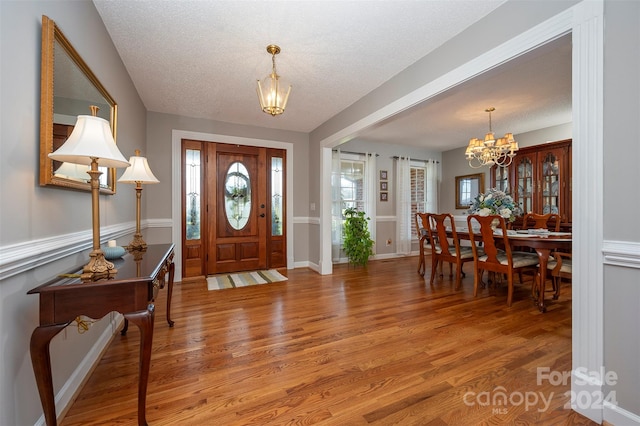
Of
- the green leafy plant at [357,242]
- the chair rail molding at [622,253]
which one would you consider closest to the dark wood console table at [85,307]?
the chair rail molding at [622,253]

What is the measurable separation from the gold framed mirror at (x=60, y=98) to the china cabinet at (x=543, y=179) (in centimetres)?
568

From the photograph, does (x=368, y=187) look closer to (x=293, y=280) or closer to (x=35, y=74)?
(x=293, y=280)

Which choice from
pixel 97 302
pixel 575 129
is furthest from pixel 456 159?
pixel 97 302

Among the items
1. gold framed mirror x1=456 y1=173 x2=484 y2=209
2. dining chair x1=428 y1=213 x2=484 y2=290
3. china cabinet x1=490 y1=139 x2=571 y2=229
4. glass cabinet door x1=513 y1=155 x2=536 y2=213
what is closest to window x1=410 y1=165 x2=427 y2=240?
gold framed mirror x1=456 y1=173 x2=484 y2=209

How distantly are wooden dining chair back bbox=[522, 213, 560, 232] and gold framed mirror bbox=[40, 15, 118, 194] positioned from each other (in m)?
5.44

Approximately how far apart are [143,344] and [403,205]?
570 cm

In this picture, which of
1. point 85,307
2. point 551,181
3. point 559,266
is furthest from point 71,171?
point 551,181

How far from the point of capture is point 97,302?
117cm

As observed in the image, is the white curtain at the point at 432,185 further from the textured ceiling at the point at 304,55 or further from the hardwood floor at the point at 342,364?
the hardwood floor at the point at 342,364

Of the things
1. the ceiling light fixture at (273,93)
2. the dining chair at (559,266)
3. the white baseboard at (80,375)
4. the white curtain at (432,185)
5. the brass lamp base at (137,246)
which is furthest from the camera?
the white curtain at (432,185)

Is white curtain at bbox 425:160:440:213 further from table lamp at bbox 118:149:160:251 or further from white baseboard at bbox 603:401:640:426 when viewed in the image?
table lamp at bbox 118:149:160:251

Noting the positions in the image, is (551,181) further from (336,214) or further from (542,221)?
(336,214)

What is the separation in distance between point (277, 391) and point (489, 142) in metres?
4.10

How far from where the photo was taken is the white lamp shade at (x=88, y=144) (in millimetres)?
1122
